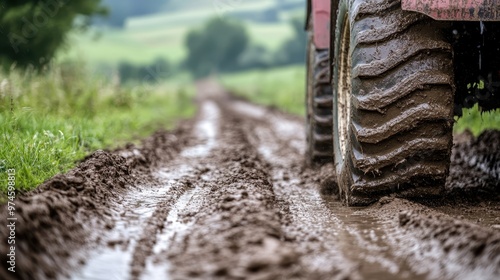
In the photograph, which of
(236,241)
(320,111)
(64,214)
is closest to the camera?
(236,241)

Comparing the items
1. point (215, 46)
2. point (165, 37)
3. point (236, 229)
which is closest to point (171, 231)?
point (236, 229)

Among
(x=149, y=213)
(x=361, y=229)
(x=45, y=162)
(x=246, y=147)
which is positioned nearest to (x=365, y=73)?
(x=361, y=229)

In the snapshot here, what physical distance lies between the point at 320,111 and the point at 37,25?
28.6 feet

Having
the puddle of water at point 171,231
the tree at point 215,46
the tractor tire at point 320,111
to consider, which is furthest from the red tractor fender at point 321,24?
the tree at point 215,46

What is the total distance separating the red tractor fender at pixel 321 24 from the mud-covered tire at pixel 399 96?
6.68 feet

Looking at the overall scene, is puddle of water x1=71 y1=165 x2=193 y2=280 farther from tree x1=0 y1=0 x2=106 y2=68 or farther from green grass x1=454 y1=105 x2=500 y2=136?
tree x1=0 y1=0 x2=106 y2=68

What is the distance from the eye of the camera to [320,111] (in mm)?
6195

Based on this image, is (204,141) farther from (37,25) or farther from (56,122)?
(37,25)

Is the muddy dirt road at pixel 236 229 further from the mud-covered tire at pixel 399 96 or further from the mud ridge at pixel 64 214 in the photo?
the mud-covered tire at pixel 399 96

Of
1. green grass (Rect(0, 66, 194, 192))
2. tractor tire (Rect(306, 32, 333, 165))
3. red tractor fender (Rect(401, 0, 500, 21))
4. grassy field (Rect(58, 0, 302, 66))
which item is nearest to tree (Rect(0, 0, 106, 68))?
green grass (Rect(0, 66, 194, 192))

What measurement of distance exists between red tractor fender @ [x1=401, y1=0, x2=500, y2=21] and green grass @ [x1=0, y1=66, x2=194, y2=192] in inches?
107

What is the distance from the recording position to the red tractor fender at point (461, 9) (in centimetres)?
349

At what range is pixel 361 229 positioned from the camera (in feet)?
11.4

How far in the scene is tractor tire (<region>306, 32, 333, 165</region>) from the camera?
611cm
